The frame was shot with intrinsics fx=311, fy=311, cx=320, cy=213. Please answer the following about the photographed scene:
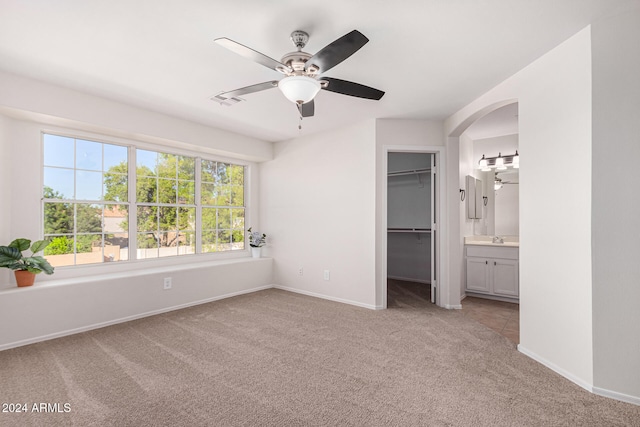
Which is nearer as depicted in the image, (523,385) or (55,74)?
(523,385)

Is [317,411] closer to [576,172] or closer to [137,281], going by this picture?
[576,172]

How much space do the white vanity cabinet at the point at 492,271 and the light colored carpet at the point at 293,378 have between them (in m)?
1.38

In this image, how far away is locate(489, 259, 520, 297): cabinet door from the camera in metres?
4.43

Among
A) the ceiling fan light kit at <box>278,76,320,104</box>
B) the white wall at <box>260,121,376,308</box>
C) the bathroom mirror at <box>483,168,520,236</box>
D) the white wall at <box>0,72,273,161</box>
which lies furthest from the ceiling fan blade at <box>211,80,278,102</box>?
the bathroom mirror at <box>483,168,520,236</box>

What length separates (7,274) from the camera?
309 centimetres

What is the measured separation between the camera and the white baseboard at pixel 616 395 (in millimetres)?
1993

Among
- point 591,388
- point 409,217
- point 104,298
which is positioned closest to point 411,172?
point 409,217

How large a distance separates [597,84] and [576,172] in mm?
599

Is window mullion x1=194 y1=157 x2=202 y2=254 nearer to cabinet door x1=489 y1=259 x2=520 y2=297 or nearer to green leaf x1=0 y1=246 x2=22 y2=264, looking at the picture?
green leaf x1=0 y1=246 x2=22 y2=264

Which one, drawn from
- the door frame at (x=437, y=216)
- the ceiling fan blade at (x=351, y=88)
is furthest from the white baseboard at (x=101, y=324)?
the ceiling fan blade at (x=351, y=88)

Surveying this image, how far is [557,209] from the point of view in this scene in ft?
7.93

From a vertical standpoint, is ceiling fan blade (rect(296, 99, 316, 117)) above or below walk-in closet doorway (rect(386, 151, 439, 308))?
above

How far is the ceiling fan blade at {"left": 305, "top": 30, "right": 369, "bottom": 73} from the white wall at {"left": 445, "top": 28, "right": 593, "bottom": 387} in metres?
1.67

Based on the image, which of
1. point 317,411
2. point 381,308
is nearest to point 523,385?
point 317,411
